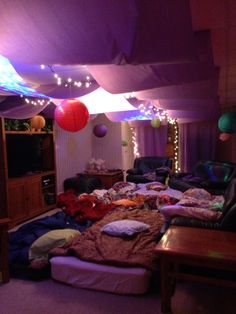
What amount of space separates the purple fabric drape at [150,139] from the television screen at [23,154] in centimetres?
275

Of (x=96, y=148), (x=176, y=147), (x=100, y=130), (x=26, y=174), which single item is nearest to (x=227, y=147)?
(x=176, y=147)

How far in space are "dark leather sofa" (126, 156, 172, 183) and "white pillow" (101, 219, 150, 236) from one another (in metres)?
3.15

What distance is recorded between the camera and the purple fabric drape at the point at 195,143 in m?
6.61

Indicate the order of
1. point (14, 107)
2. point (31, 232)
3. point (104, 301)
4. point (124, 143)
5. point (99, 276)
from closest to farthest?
point (104, 301) → point (99, 276) → point (31, 232) → point (14, 107) → point (124, 143)

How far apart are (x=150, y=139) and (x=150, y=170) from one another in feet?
3.29

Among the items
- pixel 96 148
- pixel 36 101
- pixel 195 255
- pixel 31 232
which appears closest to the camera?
pixel 195 255

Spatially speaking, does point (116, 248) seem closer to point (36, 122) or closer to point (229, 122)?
point (36, 122)

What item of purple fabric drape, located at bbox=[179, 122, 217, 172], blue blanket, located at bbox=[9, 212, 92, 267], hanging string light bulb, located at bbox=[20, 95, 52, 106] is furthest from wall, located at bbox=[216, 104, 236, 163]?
blue blanket, located at bbox=[9, 212, 92, 267]

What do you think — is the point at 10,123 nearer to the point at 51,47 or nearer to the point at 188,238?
the point at 51,47

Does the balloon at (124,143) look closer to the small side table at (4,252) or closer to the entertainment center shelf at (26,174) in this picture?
the entertainment center shelf at (26,174)

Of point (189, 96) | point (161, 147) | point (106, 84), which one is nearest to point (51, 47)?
point (106, 84)

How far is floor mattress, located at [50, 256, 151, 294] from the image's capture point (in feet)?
7.33

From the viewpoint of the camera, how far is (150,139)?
7184 mm

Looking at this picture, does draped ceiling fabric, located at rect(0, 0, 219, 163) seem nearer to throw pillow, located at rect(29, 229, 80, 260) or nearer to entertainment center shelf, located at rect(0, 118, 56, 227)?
throw pillow, located at rect(29, 229, 80, 260)
